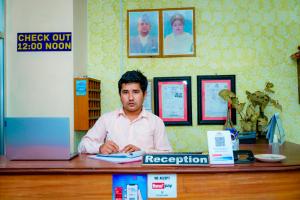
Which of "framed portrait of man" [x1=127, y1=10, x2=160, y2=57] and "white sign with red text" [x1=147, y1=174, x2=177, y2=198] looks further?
"framed portrait of man" [x1=127, y1=10, x2=160, y2=57]

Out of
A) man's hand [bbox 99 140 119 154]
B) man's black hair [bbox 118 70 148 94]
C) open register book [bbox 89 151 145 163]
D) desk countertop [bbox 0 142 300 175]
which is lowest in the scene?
desk countertop [bbox 0 142 300 175]

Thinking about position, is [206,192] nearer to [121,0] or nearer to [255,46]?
[255,46]

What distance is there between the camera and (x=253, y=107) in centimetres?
367

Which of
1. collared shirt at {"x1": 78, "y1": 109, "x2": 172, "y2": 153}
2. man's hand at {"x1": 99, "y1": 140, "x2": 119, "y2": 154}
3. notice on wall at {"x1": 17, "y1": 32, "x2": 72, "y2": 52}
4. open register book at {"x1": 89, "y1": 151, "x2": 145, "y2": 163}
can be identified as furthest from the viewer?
notice on wall at {"x1": 17, "y1": 32, "x2": 72, "y2": 52}

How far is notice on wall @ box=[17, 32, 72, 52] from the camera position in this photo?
3.49 metres

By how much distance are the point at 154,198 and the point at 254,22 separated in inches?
113

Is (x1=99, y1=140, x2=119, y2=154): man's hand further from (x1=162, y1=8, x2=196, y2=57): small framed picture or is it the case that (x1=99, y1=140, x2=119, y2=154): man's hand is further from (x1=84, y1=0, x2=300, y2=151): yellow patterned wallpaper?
(x1=162, y1=8, x2=196, y2=57): small framed picture

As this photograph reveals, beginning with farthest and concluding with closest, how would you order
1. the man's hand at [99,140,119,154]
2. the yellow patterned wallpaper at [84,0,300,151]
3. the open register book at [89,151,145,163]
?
the yellow patterned wallpaper at [84,0,300,151]
the man's hand at [99,140,119,154]
the open register book at [89,151,145,163]

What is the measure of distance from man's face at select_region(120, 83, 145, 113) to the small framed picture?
4.59 feet

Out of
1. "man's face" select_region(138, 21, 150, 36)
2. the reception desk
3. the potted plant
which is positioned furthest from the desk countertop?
"man's face" select_region(138, 21, 150, 36)

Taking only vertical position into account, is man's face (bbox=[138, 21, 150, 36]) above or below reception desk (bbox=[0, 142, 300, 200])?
above

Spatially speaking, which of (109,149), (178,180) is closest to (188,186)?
(178,180)

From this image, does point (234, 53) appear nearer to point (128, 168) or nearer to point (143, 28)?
point (143, 28)

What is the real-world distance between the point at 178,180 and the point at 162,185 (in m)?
0.09
